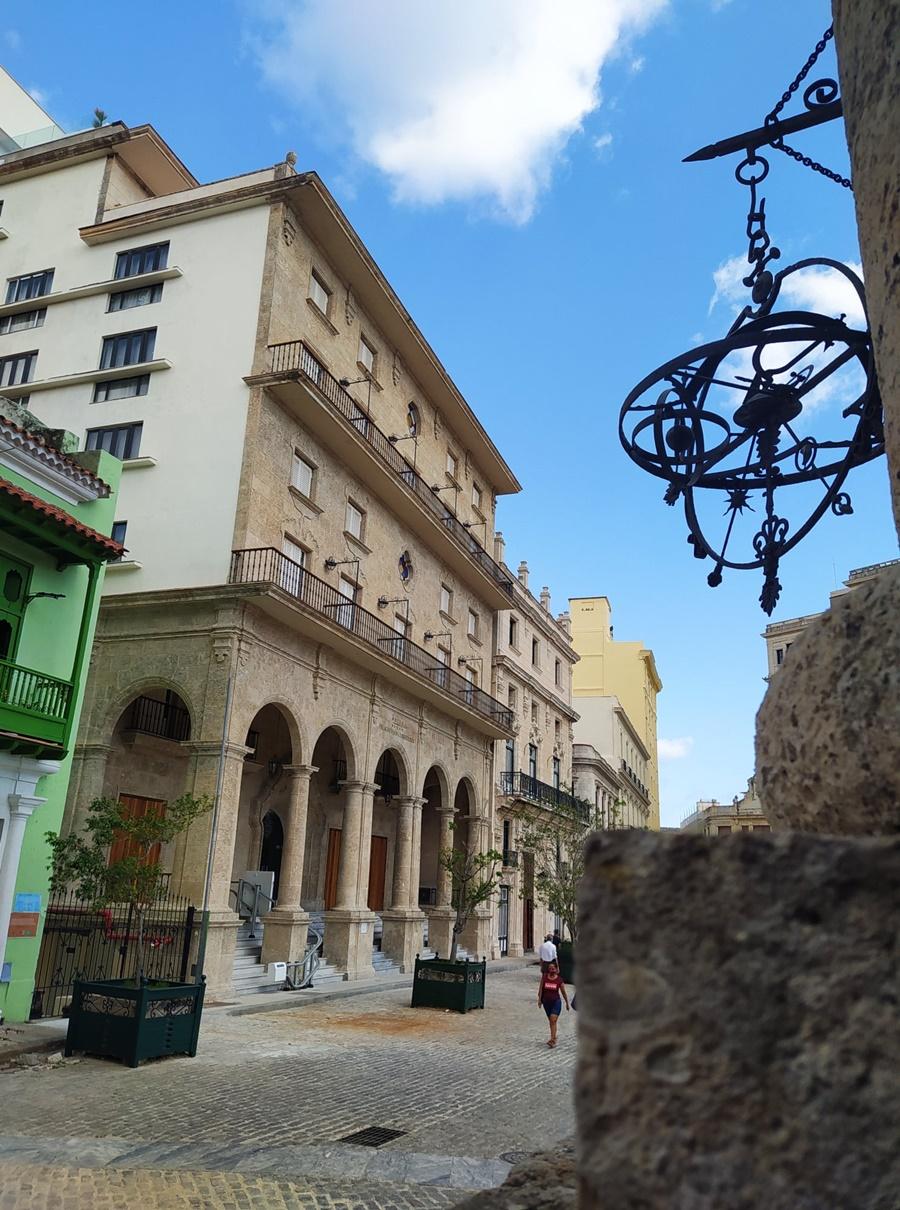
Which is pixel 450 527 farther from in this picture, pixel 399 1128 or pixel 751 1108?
pixel 751 1108

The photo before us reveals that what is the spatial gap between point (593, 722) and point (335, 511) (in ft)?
104

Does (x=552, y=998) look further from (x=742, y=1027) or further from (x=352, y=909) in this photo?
(x=742, y=1027)

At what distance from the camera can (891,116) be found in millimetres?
1543

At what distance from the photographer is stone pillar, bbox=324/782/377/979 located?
20266 mm

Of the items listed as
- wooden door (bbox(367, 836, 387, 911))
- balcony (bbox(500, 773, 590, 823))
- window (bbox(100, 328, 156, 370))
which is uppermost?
window (bbox(100, 328, 156, 370))

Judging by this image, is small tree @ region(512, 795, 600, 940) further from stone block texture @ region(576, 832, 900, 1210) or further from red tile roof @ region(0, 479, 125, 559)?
stone block texture @ region(576, 832, 900, 1210)

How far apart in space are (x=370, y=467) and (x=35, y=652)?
11252mm

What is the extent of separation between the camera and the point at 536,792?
34281 mm

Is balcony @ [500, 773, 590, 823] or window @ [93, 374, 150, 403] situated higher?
window @ [93, 374, 150, 403]

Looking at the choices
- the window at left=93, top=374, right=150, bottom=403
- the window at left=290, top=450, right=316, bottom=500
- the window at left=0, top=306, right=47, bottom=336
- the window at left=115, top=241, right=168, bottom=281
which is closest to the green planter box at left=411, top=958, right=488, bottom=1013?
the window at left=290, top=450, right=316, bottom=500

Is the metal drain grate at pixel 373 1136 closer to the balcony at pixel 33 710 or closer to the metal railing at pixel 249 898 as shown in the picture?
the balcony at pixel 33 710

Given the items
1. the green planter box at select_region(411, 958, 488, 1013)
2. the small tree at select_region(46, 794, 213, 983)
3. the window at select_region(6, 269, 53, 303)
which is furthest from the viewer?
the window at select_region(6, 269, 53, 303)

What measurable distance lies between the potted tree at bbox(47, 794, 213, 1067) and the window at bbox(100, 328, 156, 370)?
12.7m

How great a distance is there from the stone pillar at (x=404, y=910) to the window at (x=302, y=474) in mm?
8839
